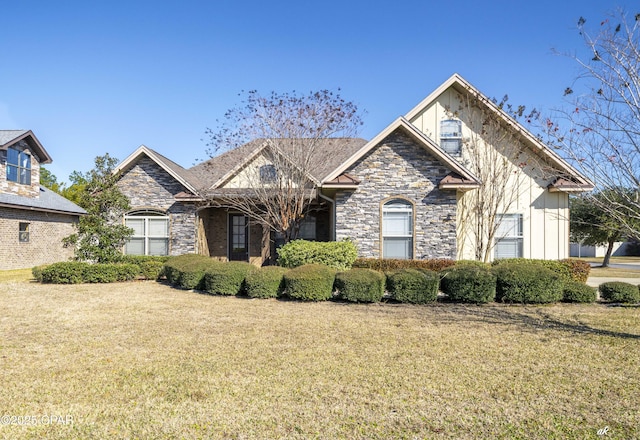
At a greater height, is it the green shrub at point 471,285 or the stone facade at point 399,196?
the stone facade at point 399,196

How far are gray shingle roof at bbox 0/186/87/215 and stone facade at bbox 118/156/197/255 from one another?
225 inches

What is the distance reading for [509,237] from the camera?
14.7 metres

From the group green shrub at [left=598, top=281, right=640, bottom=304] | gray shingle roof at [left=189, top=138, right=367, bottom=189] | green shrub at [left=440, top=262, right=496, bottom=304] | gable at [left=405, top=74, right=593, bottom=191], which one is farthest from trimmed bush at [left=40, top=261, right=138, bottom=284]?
green shrub at [left=598, top=281, right=640, bottom=304]

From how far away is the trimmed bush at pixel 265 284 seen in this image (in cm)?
1055

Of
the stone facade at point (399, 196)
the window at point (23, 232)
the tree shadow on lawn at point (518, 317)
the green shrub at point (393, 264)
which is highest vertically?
the stone facade at point (399, 196)

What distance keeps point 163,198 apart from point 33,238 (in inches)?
348

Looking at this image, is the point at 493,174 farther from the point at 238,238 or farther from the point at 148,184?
the point at 148,184

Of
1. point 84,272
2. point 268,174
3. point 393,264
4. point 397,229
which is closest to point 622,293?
point 393,264

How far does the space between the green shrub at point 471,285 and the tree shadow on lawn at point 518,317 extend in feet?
0.74

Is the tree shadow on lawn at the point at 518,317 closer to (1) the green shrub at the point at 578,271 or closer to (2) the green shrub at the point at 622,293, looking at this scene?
(2) the green shrub at the point at 622,293

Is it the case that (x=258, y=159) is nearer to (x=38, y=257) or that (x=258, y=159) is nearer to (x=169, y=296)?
(x=169, y=296)

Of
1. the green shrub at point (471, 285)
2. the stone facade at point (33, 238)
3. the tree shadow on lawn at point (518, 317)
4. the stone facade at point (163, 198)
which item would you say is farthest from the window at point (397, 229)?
the stone facade at point (33, 238)

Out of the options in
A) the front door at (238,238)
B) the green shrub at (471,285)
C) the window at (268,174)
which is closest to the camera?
the green shrub at (471,285)

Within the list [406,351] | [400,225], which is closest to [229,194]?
[400,225]
